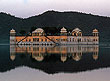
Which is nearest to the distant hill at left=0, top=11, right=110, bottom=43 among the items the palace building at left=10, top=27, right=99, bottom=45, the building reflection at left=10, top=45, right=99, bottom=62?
the palace building at left=10, top=27, right=99, bottom=45

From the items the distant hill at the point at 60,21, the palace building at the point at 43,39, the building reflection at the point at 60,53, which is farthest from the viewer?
the distant hill at the point at 60,21

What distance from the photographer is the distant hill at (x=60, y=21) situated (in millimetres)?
154500

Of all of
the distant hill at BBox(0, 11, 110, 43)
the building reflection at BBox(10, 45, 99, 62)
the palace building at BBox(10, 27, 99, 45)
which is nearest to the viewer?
the building reflection at BBox(10, 45, 99, 62)

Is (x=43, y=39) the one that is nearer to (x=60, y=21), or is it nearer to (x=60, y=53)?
(x=60, y=53)

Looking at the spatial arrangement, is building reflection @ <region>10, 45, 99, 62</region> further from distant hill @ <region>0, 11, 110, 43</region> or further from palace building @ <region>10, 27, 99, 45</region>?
distant hill @ <region>0, 11, 110, 43</region>

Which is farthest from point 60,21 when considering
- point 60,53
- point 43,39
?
point 60,53

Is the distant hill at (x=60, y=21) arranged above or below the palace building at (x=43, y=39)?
above

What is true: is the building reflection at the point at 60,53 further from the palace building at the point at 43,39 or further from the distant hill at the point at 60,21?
the distant hill at the point at 60,21

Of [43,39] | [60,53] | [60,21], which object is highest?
[60,21]

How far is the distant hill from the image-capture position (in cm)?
15450

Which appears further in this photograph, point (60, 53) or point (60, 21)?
point (60, 21)

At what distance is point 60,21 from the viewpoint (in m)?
165

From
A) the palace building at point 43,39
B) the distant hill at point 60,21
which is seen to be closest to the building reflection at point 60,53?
the palace building at point 43,39

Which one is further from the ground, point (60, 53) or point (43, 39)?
point (43, 39)
